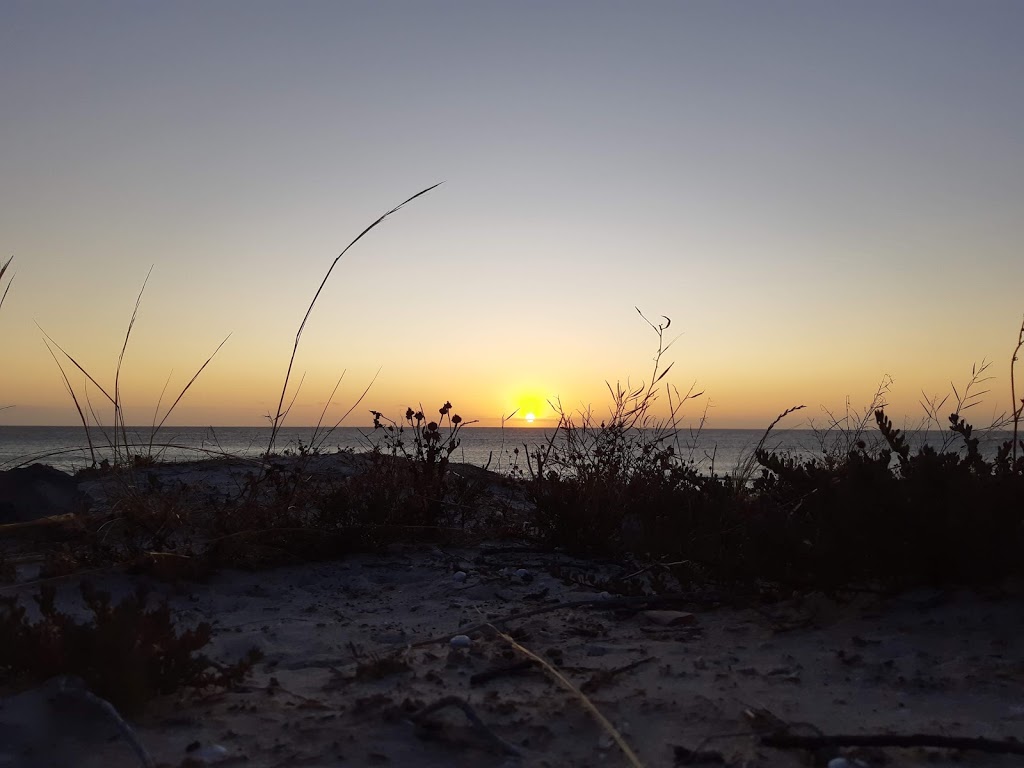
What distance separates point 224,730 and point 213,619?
1.35 m

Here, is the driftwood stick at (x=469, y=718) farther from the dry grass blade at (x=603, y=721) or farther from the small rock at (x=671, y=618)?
the small rock at (x=671, y=618)

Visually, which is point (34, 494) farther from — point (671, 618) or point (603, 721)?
point (603, 721)

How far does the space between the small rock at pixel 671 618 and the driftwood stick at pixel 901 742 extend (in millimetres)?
1207

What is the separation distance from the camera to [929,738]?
1.79 meters

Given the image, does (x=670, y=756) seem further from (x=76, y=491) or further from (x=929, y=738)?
(x=76, y=491)

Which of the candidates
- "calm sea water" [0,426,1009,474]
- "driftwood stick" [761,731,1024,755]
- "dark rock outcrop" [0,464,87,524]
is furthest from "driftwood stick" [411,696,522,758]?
"dark rock outcrop" [0,464,87,524]

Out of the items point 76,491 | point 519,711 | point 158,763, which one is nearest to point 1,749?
point 158,763

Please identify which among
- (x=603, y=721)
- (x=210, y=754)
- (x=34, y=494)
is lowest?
(x=210, y=754)

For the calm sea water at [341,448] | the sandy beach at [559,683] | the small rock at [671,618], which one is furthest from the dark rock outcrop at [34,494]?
the small rock at [671,618]

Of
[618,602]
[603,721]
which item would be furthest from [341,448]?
[603,721]

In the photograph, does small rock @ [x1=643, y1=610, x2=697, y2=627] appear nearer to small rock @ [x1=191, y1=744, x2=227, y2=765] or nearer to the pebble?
the pebble

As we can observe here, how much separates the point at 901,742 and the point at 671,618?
4.46 feet

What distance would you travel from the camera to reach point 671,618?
3115mm

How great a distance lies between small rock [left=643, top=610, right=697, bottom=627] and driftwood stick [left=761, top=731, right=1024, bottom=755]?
1.21m
